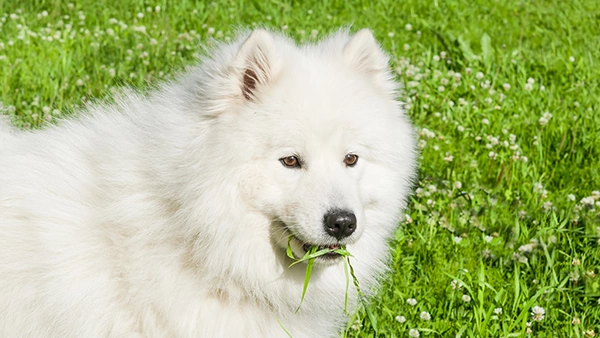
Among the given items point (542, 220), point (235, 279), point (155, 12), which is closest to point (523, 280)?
point (542, 220)

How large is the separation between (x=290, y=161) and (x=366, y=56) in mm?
691

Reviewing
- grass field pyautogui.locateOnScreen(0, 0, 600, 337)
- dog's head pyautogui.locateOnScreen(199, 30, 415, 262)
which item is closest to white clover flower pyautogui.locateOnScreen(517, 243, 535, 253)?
grass field pyautogui.locateOnScreen(0, 0, 600, 337)

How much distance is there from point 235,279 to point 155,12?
513cm

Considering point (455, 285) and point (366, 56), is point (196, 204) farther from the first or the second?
point (455, 285)

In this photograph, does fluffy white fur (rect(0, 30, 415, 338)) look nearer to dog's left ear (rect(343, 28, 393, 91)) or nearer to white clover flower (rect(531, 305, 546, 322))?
dog's left ear (rect(343, 28, 393, 91))

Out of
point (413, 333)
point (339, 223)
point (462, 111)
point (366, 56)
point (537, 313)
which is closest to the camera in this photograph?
point (339, 223)

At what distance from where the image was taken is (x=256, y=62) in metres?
3.43

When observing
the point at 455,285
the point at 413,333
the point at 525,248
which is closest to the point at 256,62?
the point at 413,333

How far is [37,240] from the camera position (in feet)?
11.3

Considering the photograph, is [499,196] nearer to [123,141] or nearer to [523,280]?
[523,280]

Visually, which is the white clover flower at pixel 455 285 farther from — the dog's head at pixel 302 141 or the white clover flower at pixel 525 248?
the dog's head at pixel 302 141

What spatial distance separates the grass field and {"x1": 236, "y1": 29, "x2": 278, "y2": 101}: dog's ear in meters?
1.47

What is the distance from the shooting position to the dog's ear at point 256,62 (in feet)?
11.0

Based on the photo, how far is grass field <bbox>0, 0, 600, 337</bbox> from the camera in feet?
14.6
